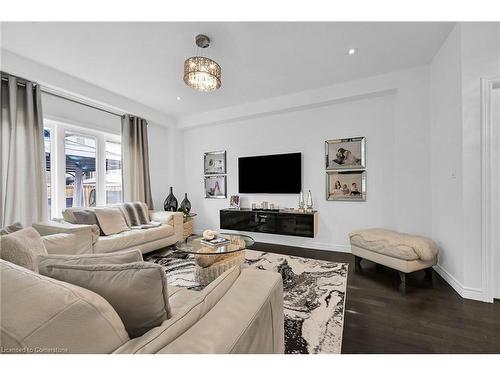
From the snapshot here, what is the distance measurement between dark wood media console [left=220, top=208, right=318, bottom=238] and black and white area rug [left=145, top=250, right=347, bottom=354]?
0.48 m

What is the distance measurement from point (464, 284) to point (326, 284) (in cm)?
126

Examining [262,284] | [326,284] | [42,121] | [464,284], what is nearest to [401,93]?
[464,284]

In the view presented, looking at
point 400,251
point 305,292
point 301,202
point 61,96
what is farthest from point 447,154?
point 61,96

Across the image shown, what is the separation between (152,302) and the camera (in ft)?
2.39

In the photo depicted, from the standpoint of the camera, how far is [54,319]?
0.55 meters

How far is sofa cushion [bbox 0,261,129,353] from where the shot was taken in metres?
0.52

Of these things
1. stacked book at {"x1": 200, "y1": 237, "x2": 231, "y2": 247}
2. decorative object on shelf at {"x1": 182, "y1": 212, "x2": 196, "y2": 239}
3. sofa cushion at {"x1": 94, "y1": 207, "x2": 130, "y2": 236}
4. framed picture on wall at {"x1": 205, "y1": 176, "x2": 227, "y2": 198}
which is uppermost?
framed picture on wall at {"x1": 205, "y1": 176, "x2": 227, "y2": 198}

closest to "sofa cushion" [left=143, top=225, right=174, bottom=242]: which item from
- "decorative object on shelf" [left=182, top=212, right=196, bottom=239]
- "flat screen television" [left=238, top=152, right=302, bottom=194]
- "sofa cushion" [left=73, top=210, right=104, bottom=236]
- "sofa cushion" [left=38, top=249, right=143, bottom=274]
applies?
"decorative object on shelf" [left=182, top=212, right=196, bottom=239]

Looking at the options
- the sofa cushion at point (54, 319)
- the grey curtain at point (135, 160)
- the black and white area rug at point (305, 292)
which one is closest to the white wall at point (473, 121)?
the black and white area rug at point (305, 292)

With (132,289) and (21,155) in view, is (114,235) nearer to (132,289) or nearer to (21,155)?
(21,155)

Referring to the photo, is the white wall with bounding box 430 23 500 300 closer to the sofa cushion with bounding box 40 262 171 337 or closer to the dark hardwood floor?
the dark hardwood floor
